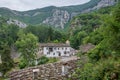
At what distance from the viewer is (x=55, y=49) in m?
71.9

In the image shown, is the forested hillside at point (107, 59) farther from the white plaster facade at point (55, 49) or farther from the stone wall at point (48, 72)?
the white plaster facade at point (55, 49)

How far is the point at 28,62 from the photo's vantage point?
4794 cm

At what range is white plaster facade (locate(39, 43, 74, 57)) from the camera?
70750mm

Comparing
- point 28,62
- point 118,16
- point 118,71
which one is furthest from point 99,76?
point 28,62

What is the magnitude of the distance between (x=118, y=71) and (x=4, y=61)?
105 feet

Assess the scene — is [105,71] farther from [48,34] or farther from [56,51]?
[48,34]

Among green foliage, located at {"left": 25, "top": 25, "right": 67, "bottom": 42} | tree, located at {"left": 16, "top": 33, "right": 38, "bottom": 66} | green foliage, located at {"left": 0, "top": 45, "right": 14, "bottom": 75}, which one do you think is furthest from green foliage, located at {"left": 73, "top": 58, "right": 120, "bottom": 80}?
green foliage, located at {"left": 25, "top": 25, "right": 67, "bottom": 42}

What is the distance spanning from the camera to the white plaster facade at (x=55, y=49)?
70750 millimetres

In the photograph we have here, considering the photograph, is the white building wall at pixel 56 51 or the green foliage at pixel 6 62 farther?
the white building wall at pixel 56 51

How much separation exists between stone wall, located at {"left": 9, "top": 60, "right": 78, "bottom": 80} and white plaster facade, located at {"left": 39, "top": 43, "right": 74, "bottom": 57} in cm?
5716

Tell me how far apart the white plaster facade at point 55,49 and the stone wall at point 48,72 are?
57.2 metres

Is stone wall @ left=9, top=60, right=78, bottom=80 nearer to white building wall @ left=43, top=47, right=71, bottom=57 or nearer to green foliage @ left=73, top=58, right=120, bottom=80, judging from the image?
green foliage @ left=73, top=58, right=120, bottom=80

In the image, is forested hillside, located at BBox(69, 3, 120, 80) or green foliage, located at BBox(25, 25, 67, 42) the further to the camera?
green foliage, located at BBox(25, 25, 67, 42)

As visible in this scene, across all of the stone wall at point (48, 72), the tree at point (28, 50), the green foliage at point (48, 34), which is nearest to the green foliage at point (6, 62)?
the tree at point (28, 50)
